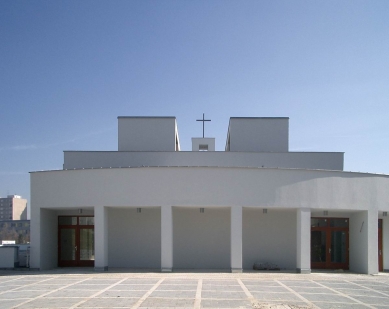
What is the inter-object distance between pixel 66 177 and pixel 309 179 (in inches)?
487

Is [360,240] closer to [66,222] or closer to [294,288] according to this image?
[294,288]

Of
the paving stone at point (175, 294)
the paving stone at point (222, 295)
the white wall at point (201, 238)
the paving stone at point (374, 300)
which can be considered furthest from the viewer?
the white wall at point (201, 238)

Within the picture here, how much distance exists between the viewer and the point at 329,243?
21.6 meters

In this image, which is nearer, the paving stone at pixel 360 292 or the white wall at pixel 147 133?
Result: the paving stone at pixel 360 292

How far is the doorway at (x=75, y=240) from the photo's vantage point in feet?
73.1

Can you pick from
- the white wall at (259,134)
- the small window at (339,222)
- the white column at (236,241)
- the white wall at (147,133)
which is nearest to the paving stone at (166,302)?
the white column at (236,241)

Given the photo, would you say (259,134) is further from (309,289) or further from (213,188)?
(309,289)

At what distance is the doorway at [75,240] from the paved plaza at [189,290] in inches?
121

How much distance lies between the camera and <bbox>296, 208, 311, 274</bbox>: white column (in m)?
18.8

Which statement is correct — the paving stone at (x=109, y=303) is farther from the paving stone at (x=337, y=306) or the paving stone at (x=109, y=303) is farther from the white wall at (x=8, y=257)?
the white wall at (x=8, y=257)

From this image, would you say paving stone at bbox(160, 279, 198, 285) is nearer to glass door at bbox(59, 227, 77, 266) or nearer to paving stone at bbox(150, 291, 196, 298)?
paving stone at bbox(150, 291, 196, 298)

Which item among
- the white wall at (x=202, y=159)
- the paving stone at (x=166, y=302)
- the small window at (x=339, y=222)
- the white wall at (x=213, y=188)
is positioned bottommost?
the paving stone at (x=166, y=302)

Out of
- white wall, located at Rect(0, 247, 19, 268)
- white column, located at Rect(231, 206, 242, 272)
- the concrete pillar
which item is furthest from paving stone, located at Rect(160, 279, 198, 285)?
the concrete pillar

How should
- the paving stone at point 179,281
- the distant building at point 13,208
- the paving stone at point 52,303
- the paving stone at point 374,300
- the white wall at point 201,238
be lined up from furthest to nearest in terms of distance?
the distant building at point 13,208 < the white wall at point 201,238 < the paving stone at point 179,281 < the paving stone at point 374,300 < the paving stone at point 52,303
